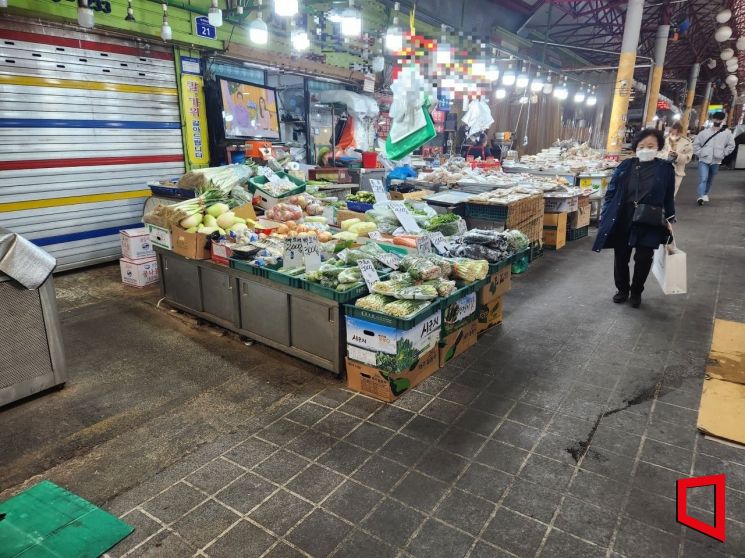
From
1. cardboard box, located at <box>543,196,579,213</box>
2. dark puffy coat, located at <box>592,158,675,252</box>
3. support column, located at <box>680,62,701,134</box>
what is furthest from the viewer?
support column, located at <box>680,62,701,134</box>

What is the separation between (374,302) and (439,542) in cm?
180

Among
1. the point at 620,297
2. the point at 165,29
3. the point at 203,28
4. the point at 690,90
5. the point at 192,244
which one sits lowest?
the point at 620,297

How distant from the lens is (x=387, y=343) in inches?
145

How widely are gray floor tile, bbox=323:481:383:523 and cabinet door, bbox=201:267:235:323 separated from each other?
104 inches

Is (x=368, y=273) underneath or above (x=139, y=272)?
above

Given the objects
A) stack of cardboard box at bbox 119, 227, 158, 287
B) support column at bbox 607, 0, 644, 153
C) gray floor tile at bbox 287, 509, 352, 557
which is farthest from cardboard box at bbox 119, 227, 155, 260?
support column at bbox 607, 0, 644, 153

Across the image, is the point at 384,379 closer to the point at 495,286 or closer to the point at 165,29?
the point at 495,286

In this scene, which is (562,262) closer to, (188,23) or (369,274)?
(369,274)

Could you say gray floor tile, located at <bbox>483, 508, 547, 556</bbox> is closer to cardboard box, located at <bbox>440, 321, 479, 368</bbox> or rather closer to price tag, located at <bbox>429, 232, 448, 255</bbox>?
cardboard box, located at <bbox>440, 321, 479, 368</bbox>

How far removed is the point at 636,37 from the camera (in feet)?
48.9

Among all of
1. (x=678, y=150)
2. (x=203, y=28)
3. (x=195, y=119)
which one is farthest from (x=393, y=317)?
(x=678, y=150)

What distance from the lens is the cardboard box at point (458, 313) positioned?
4.29 m

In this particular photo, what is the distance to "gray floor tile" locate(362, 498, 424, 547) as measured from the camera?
8.26ft

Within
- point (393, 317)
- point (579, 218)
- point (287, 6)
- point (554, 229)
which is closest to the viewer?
point (393, 317)
